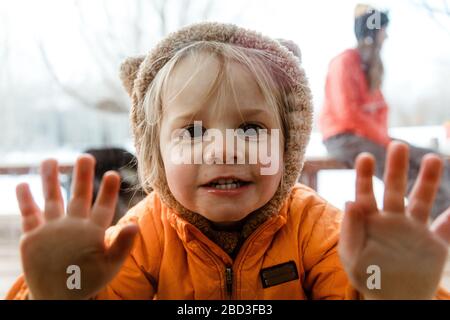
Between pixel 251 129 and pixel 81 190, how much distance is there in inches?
10.5

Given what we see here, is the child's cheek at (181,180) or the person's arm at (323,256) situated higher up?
the child's cheek at (181,180)

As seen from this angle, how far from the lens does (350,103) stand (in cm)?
88

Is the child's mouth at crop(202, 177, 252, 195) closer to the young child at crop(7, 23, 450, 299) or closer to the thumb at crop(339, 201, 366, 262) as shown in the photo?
the young child at crop(7, 23, 450, 299)

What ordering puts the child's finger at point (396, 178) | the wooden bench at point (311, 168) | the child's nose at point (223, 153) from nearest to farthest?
1. the child's finger at point (396, 178)
2. the child's nose at point (223, 153)
3. the wooden bench at point (311, 168)

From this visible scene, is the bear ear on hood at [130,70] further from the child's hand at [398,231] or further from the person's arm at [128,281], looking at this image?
the child's hand at [398,231]

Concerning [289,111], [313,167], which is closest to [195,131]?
[289,111]

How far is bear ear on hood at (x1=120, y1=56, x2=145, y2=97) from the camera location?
0.89 meters

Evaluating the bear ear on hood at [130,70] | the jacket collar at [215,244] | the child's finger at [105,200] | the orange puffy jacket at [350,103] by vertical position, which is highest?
the bear ear on hood at [130,70]

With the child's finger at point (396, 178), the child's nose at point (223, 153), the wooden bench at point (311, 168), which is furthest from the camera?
the wooden bench at point (311, 168)

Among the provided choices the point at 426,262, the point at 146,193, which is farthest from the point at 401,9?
the point at 146,193

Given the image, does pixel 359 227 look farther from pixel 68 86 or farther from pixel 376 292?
pixel 68 86

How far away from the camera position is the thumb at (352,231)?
661mm

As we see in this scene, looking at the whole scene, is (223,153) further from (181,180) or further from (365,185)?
(365,185)

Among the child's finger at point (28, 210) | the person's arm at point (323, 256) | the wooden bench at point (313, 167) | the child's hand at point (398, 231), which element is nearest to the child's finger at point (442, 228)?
the child's hand at point (398, 231)
